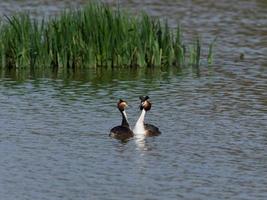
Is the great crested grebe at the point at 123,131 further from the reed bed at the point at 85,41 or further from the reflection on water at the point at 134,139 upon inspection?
the reed bed at the point at 85,41

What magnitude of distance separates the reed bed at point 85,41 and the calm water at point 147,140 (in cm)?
35

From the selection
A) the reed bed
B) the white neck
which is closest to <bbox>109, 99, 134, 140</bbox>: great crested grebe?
the white neck

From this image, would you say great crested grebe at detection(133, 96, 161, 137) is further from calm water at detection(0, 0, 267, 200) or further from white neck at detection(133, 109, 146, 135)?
calm water at detection(0, 0, 267, 200)

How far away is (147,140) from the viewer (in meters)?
16.3

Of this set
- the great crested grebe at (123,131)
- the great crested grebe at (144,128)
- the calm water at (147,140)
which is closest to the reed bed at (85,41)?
the calm water at (147,140)

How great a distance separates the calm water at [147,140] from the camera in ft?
44.1

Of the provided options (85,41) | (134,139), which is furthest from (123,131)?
(85,41)

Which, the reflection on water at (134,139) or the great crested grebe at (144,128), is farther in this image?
the great crested grebe at (144,128)

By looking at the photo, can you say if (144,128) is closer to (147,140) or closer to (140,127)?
(140,127)

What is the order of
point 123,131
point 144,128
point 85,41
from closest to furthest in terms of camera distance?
point 123,131
point 144,128
point 85,41

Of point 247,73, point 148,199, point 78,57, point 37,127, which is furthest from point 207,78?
point 148,199

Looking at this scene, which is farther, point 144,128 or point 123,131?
point 144,128

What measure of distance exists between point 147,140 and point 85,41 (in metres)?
5.96

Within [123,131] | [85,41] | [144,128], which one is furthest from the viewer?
[85,41]
